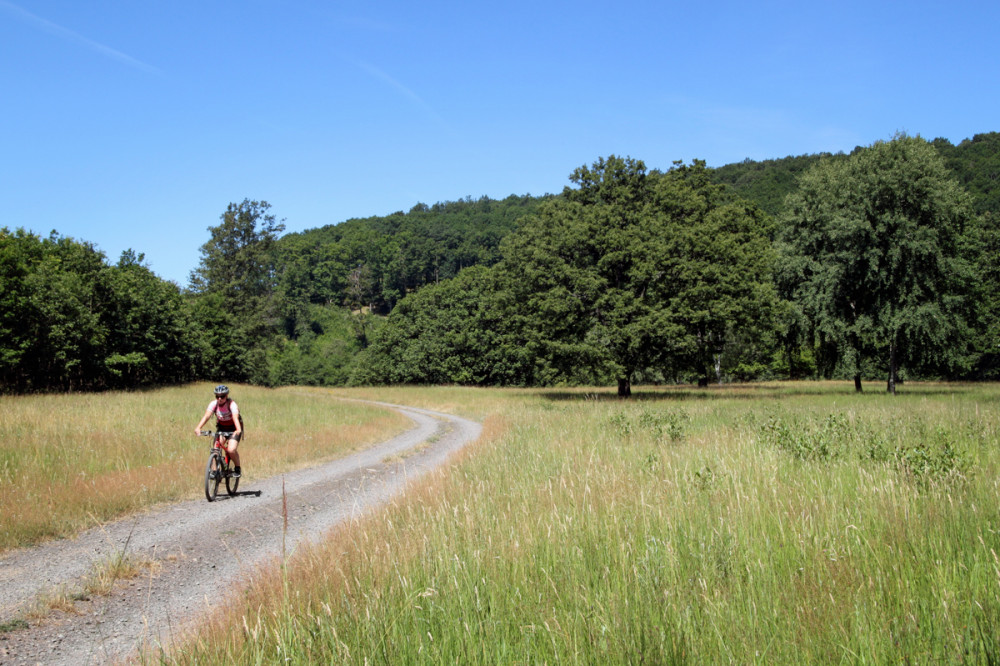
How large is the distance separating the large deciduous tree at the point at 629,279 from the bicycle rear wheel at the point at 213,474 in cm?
2180

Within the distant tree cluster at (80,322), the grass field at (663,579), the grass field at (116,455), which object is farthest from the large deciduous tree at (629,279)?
the distant tree cluster at (80,322)

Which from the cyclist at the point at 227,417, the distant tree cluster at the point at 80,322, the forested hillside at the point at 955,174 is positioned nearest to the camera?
the cyclist at the point at 227,417

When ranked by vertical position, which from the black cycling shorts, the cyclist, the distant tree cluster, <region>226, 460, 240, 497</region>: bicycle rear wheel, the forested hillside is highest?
the forested hillside

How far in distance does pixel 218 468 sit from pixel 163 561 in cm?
382

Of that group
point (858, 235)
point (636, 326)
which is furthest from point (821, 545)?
point (858, 235)

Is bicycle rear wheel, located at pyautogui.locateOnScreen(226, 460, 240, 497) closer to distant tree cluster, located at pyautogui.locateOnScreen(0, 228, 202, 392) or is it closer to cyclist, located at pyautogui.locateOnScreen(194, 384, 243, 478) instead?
cyclist, located at pyautogui.locateOnScreen(194, 384, 243, 478)

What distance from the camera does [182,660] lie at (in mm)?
3131

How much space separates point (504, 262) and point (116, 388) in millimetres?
27277

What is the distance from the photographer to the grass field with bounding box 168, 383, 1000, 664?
9.09ft

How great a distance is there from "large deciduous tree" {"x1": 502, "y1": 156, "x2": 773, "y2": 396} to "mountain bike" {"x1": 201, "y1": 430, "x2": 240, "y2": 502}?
21.5 m

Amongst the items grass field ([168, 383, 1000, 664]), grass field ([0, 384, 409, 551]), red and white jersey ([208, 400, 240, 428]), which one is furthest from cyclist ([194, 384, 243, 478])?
grass field ([168, 383, 1000, 664])

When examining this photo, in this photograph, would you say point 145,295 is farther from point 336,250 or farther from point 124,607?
point 336,250

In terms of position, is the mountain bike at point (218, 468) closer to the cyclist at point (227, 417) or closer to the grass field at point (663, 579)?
the cyclist at point (227, 417)

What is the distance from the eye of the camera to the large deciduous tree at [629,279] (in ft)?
98.4
